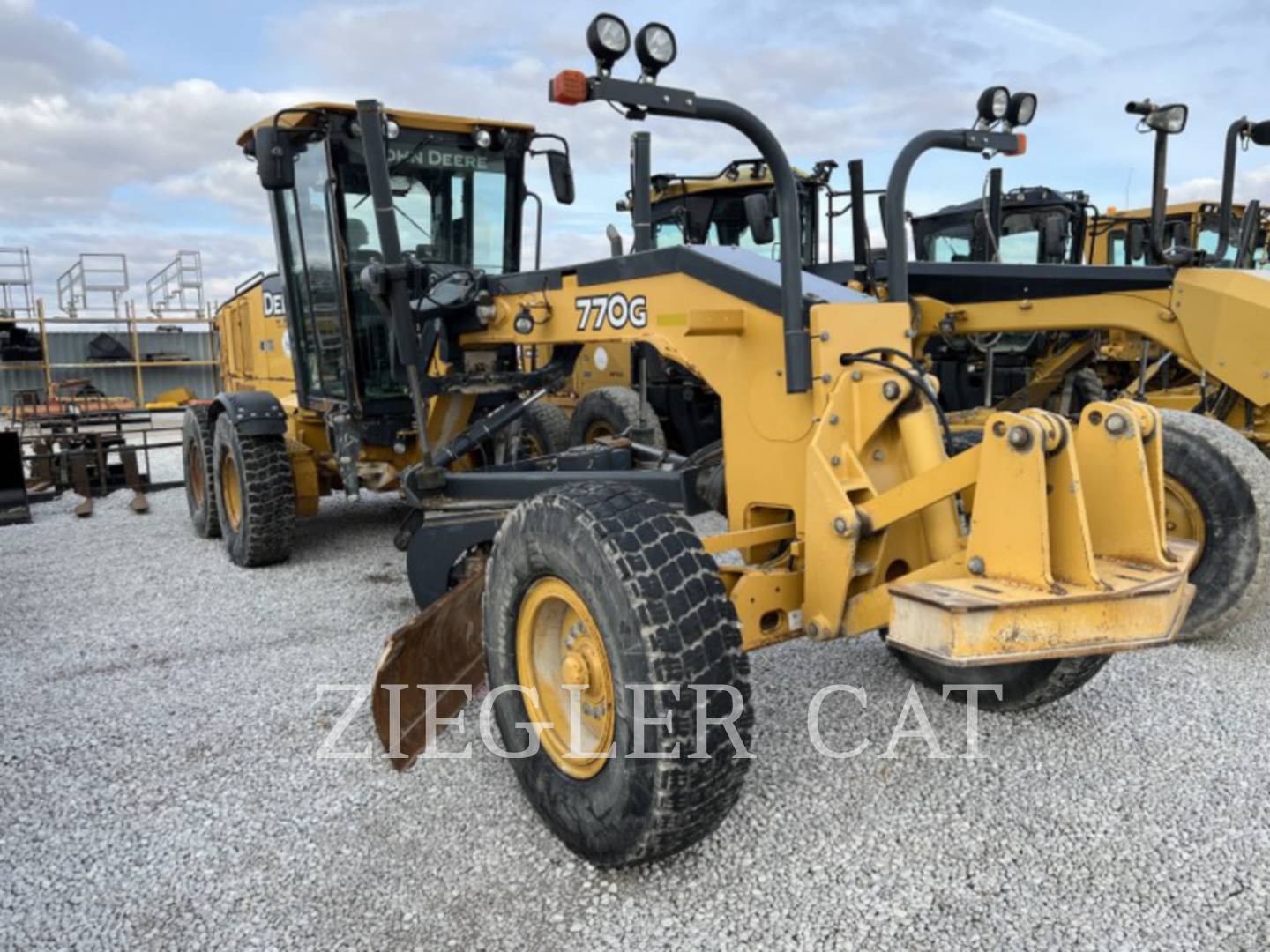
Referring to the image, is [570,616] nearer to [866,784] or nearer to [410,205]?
[866,784]

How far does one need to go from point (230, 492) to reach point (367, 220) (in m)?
2.24

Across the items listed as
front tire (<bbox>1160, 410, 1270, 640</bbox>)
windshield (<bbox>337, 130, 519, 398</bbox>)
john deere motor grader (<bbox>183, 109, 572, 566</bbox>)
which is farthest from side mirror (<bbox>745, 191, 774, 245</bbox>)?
front tire (<bbox>1160, 410, 1270, 640</bbox>)

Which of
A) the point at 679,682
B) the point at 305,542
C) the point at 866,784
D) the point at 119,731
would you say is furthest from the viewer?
the point at 305,542

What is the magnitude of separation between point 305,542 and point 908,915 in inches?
218

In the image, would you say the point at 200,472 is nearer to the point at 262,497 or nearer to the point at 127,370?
the point at 262,497

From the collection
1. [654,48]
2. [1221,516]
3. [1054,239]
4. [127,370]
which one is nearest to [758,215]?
[1054,239]

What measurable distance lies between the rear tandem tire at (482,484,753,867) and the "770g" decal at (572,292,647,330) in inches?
43.9

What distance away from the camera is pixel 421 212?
605 cm

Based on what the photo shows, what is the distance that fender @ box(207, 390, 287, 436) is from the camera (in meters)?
6.27

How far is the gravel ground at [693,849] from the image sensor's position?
2543 millimetres

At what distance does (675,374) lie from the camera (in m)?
8.85

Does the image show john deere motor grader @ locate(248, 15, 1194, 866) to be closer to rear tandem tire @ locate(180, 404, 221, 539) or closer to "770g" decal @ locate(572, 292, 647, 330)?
"770g" decal @ locate(572, 292, 647, 330)

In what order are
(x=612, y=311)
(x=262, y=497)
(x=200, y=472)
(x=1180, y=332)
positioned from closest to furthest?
(x=612, y=311) → (x=1180, y=332) → (x=262, y=497) → (x=200, y=472)

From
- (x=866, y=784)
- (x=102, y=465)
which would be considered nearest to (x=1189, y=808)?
(x=866, y=784)
